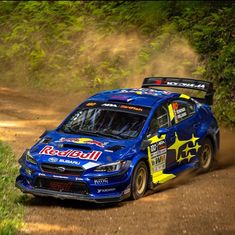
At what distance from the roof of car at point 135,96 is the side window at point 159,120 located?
20 cm

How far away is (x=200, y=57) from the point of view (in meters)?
20.7

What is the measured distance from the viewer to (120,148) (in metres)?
10.6

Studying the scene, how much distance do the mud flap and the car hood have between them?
0.47m

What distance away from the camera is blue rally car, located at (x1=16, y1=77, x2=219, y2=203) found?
402 inches

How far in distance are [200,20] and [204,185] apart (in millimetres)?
11082

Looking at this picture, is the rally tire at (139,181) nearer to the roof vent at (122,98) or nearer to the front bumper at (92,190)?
the front bumper at (92,190)

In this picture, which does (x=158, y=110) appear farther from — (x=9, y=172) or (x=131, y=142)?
(x=9, y=172)

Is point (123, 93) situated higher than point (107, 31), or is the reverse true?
point (123, 93)

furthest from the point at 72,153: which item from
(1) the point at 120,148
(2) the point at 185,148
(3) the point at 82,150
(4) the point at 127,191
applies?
(2) the point at 185,148

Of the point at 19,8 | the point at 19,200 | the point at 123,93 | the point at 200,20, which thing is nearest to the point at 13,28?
the point at 19,8

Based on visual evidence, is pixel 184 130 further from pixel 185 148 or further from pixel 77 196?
pixel 77 196

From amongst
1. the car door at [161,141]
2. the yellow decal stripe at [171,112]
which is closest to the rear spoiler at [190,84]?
the yellow decal stripe at [171,112]

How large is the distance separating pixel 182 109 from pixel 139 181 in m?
2.28

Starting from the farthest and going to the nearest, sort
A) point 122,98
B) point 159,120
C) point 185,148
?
point 185,148 < point 122,98 < point 159,120
